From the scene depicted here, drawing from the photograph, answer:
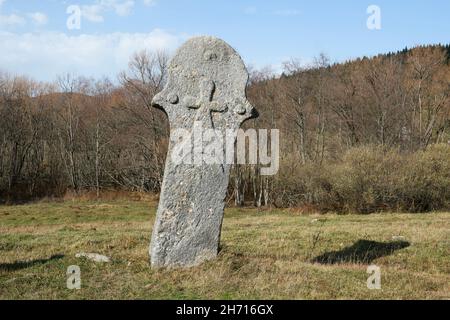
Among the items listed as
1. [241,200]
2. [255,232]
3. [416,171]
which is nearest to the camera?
[255,232]

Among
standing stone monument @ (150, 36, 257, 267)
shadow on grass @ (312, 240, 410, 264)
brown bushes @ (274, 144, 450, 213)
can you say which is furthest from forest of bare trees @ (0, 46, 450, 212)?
standing stone monument @ (150, 36, 257, 267)

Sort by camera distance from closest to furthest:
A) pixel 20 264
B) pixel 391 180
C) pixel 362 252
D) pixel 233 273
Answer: pixel 233 273
pixel 20 264
pixel 362 252
pixel 391 180

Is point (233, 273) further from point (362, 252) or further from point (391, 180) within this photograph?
point (391, 180)

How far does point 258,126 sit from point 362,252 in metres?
32.2

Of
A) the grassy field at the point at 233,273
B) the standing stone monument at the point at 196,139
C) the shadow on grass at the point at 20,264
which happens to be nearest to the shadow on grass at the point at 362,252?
the grassy field at the point at 233,273

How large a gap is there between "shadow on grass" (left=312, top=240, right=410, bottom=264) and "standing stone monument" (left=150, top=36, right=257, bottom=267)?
3.31m

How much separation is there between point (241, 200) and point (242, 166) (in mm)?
2929

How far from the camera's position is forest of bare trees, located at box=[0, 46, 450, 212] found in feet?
133

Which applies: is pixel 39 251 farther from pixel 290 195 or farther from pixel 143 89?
pixel 143 89

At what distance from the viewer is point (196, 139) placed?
8414 mm

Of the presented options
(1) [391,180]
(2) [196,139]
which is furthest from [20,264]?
(1) [391,180]

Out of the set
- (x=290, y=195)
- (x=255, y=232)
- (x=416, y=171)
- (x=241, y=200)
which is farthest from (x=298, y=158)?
(x=255, y=232)

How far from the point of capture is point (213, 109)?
848 cm

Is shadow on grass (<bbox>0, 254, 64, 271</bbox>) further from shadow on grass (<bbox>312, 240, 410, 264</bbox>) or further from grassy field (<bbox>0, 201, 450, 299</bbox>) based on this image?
shadow on grass (<bbox>312, 240, 410, 264</bbox>)
